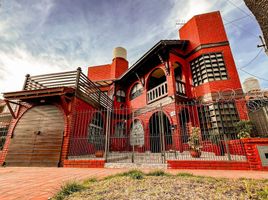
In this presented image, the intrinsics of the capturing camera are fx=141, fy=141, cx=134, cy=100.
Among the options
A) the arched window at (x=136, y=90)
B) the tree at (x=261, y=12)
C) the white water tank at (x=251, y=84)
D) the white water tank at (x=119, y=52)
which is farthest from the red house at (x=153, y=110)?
the white water tank at (x=251, y=84)

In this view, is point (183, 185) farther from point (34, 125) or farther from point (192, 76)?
point (192, 76)

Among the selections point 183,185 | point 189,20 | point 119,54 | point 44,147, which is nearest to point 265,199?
point 183,185

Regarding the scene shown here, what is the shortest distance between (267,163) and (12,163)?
10.3 meters

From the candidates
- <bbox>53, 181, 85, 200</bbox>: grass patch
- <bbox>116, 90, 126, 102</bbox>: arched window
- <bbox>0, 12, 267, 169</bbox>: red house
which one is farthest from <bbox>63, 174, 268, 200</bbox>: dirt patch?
<bbox>116, 90, 126, 102</bbox>: arched window

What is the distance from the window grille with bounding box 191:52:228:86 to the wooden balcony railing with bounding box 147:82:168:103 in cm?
213

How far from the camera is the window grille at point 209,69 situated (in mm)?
9062

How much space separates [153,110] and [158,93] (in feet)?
6.17

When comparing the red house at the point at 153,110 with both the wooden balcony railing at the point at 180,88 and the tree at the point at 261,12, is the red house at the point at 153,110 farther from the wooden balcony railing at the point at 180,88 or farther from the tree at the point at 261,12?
the tree at the point at 261,12

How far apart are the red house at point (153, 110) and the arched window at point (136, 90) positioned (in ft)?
2.81

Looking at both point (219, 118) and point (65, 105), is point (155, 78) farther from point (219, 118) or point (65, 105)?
point (65, 105)

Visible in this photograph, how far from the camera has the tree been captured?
136 cm

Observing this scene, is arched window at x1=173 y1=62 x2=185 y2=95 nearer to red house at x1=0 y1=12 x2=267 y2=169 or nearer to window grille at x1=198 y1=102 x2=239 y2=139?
red house at x1=0 y1=12 x2=267 y2=169

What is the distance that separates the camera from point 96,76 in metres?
18.1

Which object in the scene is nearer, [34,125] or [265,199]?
[265,199]
